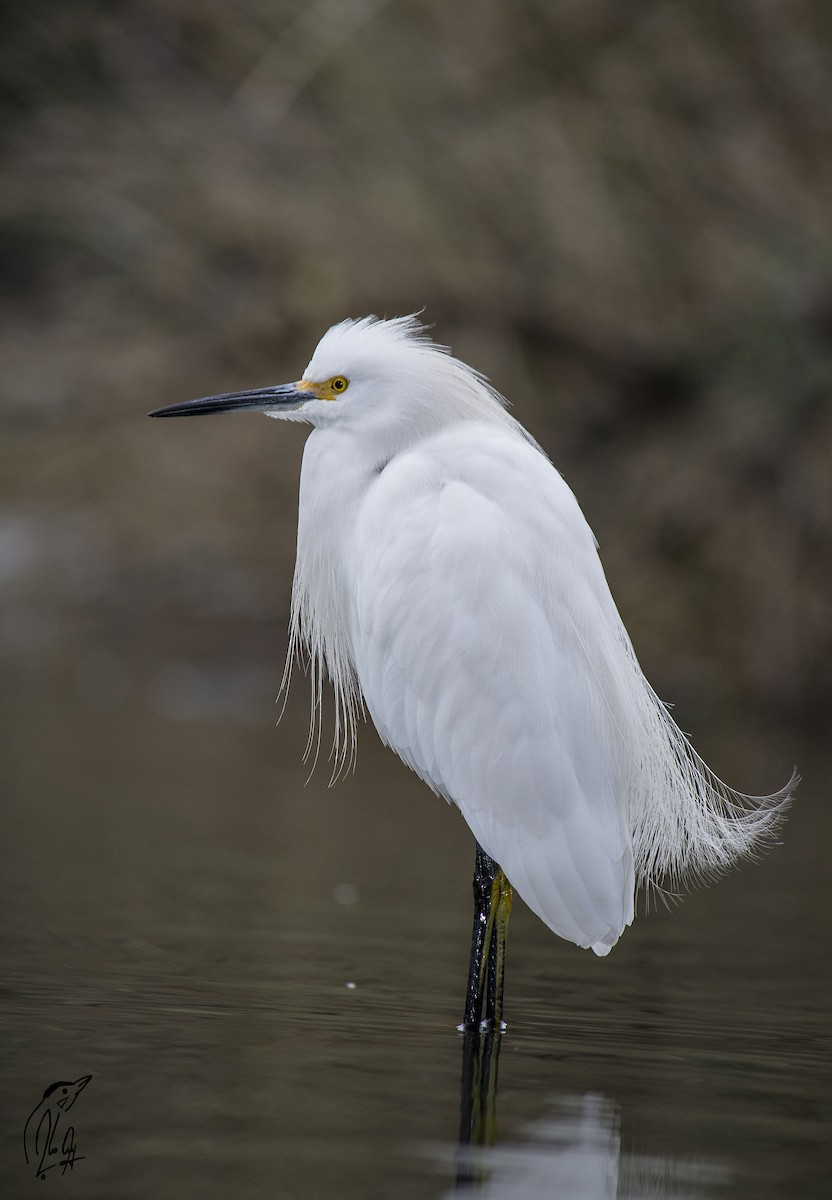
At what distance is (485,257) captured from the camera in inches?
343

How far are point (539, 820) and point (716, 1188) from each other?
823 mm

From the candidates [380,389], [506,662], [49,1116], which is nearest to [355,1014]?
[506,662]

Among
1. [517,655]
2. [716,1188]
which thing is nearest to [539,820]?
[517,655]

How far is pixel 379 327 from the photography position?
10.0 ft

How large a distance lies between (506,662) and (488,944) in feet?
1.62

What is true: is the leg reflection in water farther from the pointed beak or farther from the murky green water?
the pointed beak

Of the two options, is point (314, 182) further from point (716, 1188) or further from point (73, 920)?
point (716, 1188)

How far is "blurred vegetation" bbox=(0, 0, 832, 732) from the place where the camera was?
814 cm

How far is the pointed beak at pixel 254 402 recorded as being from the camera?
3062mm

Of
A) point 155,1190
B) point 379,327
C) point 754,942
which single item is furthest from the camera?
point 754,942

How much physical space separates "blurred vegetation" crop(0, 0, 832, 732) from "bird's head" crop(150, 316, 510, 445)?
519 centimetres

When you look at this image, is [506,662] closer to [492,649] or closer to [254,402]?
[492,649]
